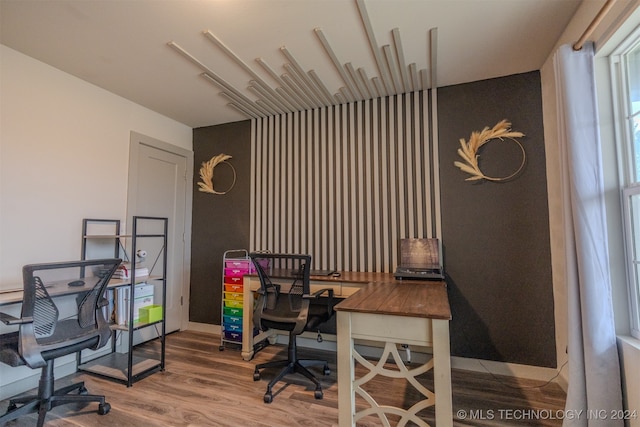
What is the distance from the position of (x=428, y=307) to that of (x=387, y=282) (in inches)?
34.1

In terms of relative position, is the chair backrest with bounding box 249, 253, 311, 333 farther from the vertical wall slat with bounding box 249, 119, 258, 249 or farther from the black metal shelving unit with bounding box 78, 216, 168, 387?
the vertical wall slat with bounding box 249, 119, 258, 249

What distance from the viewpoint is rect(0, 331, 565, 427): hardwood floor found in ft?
6.25

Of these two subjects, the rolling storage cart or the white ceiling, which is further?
Answer: the rolling storage cart

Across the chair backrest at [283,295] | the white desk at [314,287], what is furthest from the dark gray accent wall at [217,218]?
the chair backrest at [283,295]

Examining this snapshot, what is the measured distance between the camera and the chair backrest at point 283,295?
226 centimetres

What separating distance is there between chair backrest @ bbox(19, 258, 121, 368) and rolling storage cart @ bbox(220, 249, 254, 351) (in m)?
1.23

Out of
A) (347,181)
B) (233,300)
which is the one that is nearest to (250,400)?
(233,300)

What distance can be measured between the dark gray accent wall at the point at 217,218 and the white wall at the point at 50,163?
3.11 ft

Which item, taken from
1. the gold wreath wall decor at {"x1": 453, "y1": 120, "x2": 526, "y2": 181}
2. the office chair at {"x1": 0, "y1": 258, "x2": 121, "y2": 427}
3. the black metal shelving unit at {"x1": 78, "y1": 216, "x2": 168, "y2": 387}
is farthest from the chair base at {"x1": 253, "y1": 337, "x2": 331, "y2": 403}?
the gold wreath wall decor at {"x1": 453, "y1": 120, "x2": 526, "y2": 181}

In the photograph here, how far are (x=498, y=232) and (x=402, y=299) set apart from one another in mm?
1453

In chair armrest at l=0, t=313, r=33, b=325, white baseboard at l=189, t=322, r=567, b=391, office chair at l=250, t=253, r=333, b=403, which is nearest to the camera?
chair armrest at l=0, t=313, r=33, b=325

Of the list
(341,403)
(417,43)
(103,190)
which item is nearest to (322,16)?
(417,43)

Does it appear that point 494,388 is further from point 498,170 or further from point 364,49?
point 364,49

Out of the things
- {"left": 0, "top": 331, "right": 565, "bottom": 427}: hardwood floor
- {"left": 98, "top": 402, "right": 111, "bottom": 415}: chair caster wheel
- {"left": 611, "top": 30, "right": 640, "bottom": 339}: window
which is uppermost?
{"left": 611, "top": 30, "right": 640, "bottom": 339}: window
